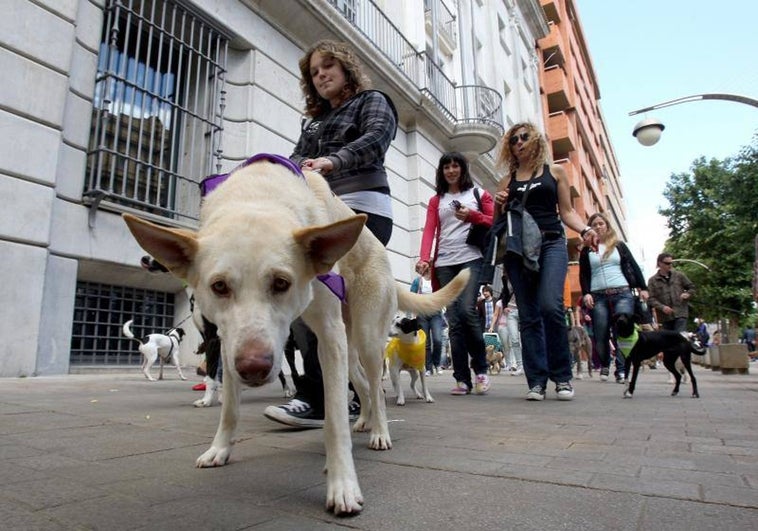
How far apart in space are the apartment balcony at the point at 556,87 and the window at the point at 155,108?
92.4 ft

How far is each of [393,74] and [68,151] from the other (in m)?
8.02

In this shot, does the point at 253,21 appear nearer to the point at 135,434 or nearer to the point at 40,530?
the point at 135,434

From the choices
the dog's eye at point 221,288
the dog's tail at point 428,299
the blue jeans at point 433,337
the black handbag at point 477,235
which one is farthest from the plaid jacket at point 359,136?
the blue jeans at point 433,337

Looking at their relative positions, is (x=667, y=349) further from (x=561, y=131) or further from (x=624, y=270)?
(x=561, y=131)

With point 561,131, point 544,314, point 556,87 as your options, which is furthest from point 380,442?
point 556,87

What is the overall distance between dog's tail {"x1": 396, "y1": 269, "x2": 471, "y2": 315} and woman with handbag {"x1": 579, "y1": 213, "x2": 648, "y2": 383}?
3.85 metres

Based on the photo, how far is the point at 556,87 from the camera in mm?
31656

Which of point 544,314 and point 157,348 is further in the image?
point 157,348

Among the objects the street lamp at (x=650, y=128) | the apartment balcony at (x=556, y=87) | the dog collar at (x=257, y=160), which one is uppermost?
the apartment balcony at (x=556, y=87)

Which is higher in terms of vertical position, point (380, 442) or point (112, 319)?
point (112, 319)

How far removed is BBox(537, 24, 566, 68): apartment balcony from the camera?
32.2m

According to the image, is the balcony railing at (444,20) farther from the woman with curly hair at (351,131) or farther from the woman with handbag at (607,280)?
the woman with curly hair at (351,131)

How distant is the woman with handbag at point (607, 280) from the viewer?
6559mm

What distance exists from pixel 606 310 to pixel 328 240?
6136 millimetres
